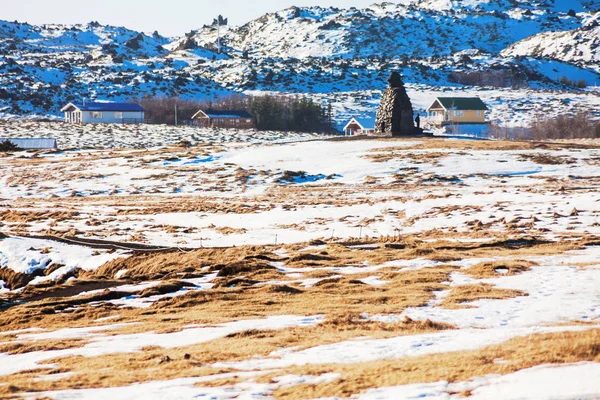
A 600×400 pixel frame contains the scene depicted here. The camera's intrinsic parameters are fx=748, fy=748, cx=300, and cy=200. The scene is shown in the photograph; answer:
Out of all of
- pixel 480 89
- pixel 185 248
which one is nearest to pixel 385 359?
pixel 185 248

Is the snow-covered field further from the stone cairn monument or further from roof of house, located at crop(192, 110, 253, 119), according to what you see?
roof of house, located at crop(192, 110, 253, 119)

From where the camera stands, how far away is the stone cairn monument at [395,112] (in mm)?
65062

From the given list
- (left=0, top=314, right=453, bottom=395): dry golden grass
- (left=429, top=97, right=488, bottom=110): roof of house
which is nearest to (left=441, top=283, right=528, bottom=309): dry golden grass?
(left=0, top=314, right=453, bottom=395): dry golden grass

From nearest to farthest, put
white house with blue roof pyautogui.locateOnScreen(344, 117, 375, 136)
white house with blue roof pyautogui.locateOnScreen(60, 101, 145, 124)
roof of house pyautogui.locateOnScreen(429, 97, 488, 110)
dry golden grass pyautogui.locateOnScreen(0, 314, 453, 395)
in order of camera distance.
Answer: dry golden grass pyautogui.locateOnScreen(0, 314, 453, 395) → white house with blue roof pyautogui.locateOnScreen(344, 117, 375, 136) → roof of house pyautogui.locateOnScreen(429, 97, 488, 110) → white house with blue roof pyautogui.locateOnScreen(60, 101, 145, 124)

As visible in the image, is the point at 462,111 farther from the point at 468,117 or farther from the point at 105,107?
the point at 105,107

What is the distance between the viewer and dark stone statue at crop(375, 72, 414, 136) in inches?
2562

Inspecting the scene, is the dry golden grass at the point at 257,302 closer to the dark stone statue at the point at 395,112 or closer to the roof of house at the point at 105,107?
the dark stone statue at the point at 395,112

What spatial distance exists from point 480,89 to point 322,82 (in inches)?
1370

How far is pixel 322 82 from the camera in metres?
168

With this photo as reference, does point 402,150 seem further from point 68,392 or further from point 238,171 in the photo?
point 68,392

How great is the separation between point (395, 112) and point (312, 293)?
53.0 meters

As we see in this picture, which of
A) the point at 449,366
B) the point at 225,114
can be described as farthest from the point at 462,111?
the point at 449,366

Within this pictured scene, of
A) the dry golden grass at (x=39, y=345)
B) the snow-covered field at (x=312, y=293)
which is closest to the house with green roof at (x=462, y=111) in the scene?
the snow-covered field at (x=312, y=293)

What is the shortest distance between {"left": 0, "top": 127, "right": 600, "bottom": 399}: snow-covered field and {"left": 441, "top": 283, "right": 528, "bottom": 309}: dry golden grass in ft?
0.18
